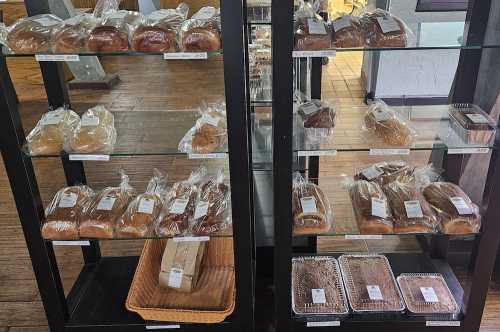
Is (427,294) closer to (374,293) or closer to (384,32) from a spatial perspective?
(374,293)

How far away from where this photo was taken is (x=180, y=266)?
1.88 metres

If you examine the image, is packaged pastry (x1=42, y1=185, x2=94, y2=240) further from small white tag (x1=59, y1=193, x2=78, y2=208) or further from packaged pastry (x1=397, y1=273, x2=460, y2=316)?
packaged pastry (x1=397, y1=273, x2=460, y2=316)

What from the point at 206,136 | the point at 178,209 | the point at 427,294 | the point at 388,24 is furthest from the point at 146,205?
the point at 427,294

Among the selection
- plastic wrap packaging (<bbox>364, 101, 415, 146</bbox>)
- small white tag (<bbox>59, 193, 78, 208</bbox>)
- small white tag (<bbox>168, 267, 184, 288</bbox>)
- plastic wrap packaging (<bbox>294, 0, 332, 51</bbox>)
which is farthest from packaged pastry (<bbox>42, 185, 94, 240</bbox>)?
plastic wrap packaging (<bbox>364, 101, 415, 146</bbox>)

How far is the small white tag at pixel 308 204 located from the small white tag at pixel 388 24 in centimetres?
63

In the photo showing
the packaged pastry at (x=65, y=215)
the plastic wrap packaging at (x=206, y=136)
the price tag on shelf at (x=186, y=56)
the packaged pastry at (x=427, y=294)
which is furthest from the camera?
the packaged pastry at (x=427, y=294)

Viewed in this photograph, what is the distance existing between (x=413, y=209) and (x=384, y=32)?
2.08 ft

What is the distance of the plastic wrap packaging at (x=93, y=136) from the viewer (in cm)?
161

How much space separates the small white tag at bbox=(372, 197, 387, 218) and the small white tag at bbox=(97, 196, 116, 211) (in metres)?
0.96

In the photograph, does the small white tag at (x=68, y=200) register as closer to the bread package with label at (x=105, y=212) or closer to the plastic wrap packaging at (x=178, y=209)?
the bread package with label at (x=105, y=212)

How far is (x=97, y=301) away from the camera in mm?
1938

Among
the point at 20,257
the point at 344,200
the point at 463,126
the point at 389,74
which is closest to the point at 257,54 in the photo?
the point at 344,200

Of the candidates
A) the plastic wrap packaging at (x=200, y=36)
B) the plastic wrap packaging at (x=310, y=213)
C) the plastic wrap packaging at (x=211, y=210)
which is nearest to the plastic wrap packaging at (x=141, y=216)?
the plastic wrap packaging at (x=211, y=210)

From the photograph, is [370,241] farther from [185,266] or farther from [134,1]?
[134,1]
